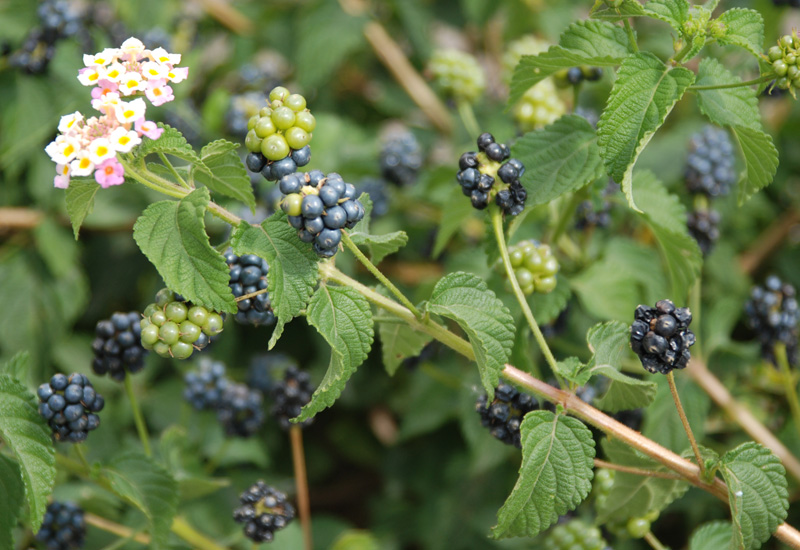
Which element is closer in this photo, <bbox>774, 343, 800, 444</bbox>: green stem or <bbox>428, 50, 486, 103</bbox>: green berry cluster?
<bbox>774, 343, 800, 444</bbox>: green stem

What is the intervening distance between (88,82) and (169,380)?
1.55 meters

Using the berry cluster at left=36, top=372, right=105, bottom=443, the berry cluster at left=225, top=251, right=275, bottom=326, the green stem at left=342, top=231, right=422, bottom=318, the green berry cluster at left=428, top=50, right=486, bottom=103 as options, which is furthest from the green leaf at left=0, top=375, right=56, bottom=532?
the green berry cluster at left=428, top=50, right=486, bottom=103

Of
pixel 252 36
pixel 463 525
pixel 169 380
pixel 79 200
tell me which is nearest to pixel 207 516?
pixel 169 380

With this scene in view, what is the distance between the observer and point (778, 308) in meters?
1.75

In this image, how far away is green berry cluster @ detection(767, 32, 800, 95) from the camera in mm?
1153

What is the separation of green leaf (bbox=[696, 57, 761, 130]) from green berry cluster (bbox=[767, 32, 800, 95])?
102 millimetres

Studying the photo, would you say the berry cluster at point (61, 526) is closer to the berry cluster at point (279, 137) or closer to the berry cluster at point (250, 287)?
the berry cluster at point (250, 287)

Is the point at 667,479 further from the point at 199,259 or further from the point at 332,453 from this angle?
the point at 332,453

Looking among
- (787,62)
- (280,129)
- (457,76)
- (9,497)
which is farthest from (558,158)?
(9,497)

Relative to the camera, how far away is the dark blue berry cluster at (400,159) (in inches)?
90.3

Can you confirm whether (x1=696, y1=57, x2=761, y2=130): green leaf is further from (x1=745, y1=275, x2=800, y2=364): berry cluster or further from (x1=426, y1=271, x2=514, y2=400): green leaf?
(x1=745, y1=275, x2=800, y2=364): berry cluster

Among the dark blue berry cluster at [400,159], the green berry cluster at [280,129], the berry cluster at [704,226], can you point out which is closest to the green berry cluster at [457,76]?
the dark blue berry cluster at [400,159]

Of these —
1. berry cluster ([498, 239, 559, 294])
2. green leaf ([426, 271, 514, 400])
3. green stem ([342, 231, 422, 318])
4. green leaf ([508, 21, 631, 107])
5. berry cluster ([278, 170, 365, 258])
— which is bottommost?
berry cluster ([498, 239, 559, 294])

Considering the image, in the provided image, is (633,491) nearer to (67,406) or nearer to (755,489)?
(755,489)
